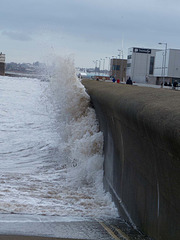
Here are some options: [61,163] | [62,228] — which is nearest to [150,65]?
[61,163]

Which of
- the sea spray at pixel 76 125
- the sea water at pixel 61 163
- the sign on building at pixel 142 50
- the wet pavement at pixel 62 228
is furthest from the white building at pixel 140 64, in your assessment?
the wet pavement at pixel 62 228

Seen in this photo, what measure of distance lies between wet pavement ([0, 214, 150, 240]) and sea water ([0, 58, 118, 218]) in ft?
2.27

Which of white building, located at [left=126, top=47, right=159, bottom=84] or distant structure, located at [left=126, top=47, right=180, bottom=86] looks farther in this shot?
white building, located at [left=126, top=47, right=159, bottom=84]

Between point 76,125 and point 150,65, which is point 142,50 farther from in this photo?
point 76,125

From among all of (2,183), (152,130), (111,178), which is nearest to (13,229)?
(152,130)

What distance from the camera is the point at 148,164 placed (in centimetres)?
565

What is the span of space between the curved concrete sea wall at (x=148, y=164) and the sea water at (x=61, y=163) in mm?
803

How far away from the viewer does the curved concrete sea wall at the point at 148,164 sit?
4.51 metres

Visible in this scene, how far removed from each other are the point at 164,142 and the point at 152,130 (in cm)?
49

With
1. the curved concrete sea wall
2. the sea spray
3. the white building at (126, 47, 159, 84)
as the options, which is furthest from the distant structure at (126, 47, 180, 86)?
the curved concrete sea wall

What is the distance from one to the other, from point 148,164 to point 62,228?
1361 mm

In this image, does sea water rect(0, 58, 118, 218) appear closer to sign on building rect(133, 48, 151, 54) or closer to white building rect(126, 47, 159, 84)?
white building rect(126, 47, 159, 84)

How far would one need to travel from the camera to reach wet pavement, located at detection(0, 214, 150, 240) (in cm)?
539

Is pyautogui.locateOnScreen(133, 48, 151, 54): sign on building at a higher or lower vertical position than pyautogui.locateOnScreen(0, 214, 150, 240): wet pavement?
higher
